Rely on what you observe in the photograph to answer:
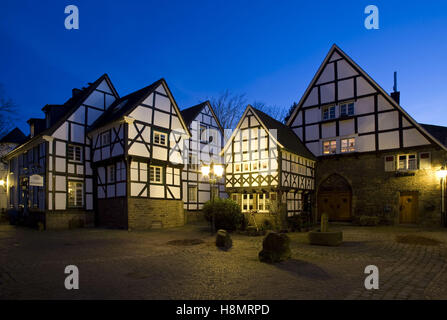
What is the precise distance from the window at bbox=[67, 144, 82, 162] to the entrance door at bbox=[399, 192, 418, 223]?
23.2 metres

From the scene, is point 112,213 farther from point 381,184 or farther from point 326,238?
point 381,184

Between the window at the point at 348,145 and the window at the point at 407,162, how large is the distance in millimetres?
→ 3287

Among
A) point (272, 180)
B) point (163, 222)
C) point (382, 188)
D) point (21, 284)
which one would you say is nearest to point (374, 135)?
point (382, 188)

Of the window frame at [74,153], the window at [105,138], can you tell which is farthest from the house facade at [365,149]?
the window frame at [74,153]

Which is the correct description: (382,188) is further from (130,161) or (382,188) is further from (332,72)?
(130,161)

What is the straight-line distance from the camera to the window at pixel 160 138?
21045mm

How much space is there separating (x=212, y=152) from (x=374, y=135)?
13895 millimetres

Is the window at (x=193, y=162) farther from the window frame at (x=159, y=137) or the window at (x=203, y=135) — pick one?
the window frame at (x=159, y=137)

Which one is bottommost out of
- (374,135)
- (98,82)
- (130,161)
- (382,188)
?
(382,188)

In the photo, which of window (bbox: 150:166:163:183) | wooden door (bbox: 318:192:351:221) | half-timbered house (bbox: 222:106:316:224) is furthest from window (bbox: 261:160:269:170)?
window (bbox: 150:166:163:183)

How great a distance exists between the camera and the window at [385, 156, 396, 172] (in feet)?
71.2

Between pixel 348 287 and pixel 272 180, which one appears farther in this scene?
pixel 272 180

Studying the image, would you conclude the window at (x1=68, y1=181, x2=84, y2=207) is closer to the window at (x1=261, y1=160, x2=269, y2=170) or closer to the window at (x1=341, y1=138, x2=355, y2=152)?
the window at (x1=261, y1=160, x2=269, y2=170)

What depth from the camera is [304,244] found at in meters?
13.0
